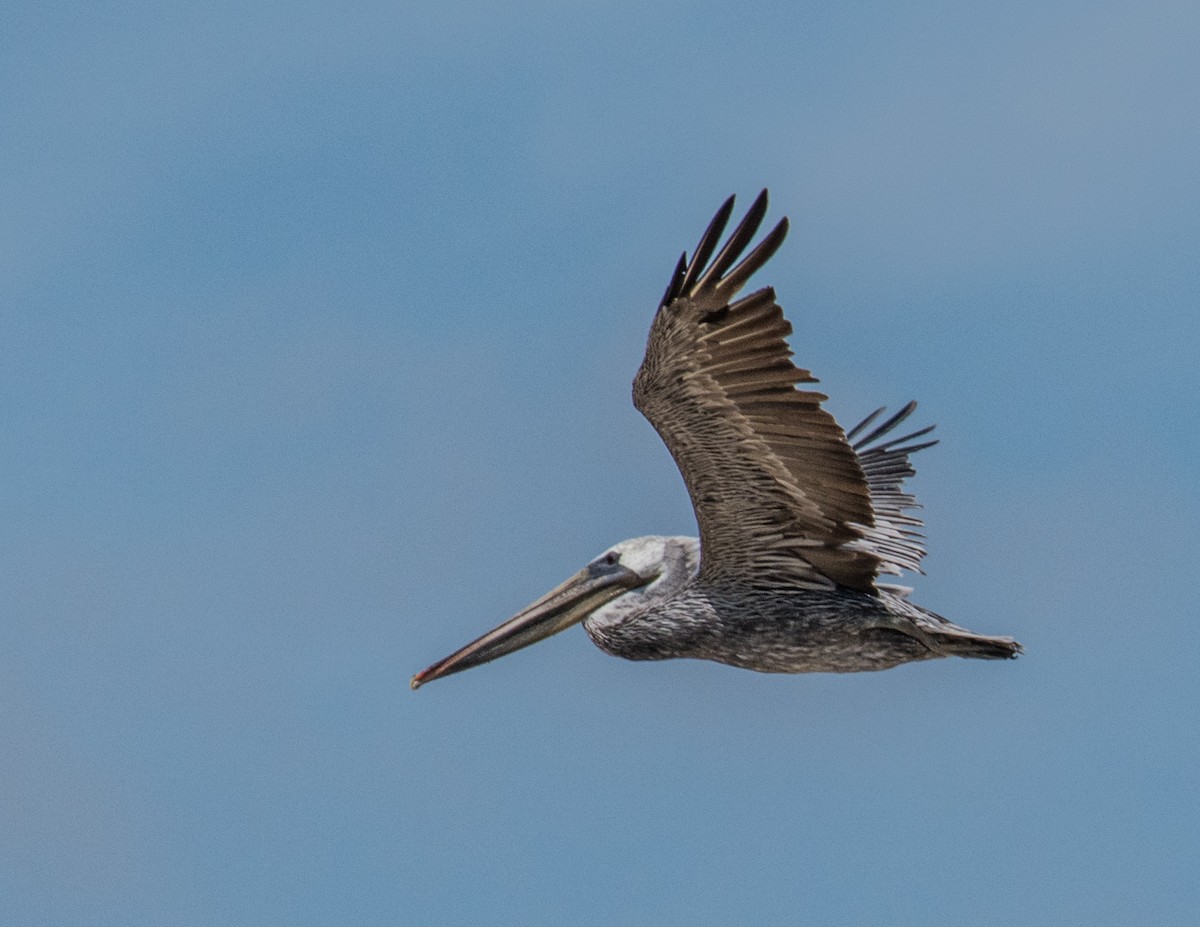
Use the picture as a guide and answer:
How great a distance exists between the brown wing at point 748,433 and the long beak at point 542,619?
106cm

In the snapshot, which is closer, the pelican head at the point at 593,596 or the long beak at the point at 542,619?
the pelican head at the point at 593,596

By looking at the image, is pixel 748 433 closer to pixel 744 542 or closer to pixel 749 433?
pixel 749 433

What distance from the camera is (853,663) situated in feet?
43.1

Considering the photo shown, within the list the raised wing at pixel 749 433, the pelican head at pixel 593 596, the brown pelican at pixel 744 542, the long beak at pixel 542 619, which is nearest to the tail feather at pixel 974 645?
the brown pelican at pixel 744 542

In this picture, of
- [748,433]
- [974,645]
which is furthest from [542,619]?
[974,645]

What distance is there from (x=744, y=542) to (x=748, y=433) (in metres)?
0.89

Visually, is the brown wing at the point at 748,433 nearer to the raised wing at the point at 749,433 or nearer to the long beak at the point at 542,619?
the raised wing at the point at 749,433

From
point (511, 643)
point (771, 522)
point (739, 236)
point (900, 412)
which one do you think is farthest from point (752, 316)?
point (900, 412)

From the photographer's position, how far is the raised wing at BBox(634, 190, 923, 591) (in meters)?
11.7

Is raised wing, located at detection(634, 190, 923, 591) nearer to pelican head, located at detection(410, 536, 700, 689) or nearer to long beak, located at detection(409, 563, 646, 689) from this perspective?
pelican head, located at detection(410, 536, 700, 689)

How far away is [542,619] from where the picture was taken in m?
14.2

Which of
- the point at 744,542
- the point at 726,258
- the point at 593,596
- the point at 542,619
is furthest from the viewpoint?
the point at 542,619

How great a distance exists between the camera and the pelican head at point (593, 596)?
1379cm

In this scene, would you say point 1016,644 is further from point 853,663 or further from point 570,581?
point 570,581
